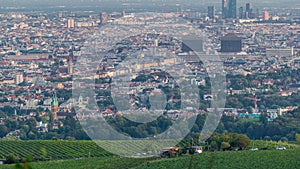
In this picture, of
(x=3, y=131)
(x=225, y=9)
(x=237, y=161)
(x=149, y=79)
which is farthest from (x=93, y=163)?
(x=225, y=9)

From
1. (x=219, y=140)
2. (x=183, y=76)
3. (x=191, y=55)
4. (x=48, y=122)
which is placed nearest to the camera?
(x=219, y=140)

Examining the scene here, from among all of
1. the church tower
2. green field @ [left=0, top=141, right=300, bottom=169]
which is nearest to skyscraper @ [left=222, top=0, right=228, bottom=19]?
the church tower

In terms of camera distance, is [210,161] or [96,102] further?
[96,102]

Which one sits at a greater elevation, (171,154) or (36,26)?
(171,154)

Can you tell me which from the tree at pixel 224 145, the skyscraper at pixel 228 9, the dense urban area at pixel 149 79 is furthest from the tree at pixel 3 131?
the skyscraper at pixel 228 9

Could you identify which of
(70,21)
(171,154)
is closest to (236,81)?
(171,154)

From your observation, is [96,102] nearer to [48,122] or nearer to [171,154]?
[48,122]

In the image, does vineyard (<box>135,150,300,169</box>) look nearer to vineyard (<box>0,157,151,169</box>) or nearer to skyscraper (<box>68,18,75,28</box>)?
vineyard (<box>0,157,151,169</box>)
